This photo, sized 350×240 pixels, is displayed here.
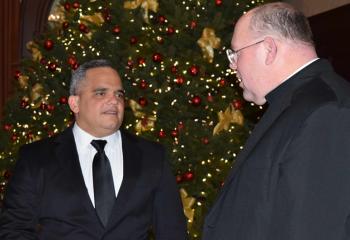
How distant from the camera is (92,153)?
3.12 metres

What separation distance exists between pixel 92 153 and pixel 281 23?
1.36m

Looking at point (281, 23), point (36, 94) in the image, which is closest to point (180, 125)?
point (36, 94)

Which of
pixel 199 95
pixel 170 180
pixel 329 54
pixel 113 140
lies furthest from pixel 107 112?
pixel 329 54

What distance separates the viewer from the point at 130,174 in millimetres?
3062

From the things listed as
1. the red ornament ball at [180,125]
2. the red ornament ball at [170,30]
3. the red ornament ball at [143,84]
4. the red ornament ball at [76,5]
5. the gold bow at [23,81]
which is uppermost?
the red ornament ball at [76,5]

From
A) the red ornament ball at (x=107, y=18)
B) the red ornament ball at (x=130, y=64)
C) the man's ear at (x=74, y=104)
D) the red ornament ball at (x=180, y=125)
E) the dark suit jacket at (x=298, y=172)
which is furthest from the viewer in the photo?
the red ornament ball at (x=107, y=18)

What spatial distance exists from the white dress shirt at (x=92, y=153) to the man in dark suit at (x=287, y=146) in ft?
3.56

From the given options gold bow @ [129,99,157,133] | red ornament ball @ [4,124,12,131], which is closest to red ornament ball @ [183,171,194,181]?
gold bow @ [129,99,157,133]

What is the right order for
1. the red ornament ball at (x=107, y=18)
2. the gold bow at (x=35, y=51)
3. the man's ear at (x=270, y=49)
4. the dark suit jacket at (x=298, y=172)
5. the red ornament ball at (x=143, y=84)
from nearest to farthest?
the dark suit jacket at (x=298, y=172), the man's ear at (x=270, y=49), the red ornament ball at (x=143, y=84), the red ornament ball at (x=107, y=18), the gold bow at (x=35, y=51)

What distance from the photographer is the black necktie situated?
298 cm

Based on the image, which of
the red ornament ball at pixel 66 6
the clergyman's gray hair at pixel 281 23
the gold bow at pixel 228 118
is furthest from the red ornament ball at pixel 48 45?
the clergyman's gray hair at pixel 281 23

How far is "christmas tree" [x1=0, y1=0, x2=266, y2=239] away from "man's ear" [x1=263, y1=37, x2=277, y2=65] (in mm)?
2657

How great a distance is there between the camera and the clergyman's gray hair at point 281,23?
202 centimetres

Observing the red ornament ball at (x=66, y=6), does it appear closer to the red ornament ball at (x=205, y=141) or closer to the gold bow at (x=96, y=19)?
the gold bow at (x=96, y=19)
